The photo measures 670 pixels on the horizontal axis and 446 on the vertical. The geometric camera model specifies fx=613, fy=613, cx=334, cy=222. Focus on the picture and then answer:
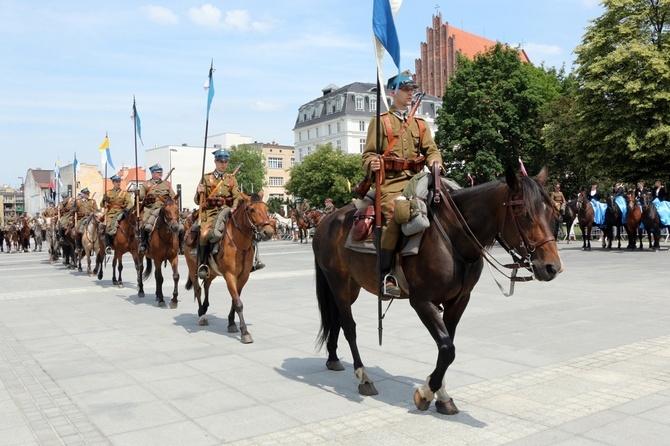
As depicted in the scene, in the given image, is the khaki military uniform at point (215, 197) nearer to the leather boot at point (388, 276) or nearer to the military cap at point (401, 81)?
the military cap at point (401, 81)

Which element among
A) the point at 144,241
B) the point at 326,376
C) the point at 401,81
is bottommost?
the point at 326,376

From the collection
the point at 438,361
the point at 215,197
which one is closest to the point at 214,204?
the point at 215,197

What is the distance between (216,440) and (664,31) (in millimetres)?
40094

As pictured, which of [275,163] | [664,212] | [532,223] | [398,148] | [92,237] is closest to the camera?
[532,223]

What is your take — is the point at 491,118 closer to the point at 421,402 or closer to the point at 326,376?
the point at 326,376

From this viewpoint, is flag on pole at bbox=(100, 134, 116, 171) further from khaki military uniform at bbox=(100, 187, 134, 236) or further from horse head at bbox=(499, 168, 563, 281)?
horse head at bbox=(499, 168, 563, 281)

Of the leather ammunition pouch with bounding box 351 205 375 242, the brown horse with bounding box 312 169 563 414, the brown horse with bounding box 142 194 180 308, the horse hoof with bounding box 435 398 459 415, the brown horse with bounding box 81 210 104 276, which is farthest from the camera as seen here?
the brown horse with bounding box 81 210 104 276

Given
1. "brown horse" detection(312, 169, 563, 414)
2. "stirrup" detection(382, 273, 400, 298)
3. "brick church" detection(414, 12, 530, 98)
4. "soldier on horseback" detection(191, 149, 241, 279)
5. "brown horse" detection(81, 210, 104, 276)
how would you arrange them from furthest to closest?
"brick church" detection(414, 12, 530, 98)
"brown horse" detection(81, 210, 104, 276)
"soldier on horseback" detection(191, 149, 241, 279)
"stirrup" detection(382, 273, 400, 298)
"brown horse" detection(312, 169, 563, 414)

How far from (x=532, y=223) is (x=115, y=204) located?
15.2 m

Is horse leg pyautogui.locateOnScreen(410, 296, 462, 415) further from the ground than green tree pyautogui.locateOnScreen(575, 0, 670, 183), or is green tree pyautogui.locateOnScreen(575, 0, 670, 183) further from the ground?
green tree pyautogui.locateOnScreen(575, 0, 670, 183)

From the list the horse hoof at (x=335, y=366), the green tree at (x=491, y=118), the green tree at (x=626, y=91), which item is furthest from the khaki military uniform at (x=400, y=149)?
the green tree at (x=491, y=118)

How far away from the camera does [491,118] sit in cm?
4619

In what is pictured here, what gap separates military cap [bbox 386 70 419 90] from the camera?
627 cm

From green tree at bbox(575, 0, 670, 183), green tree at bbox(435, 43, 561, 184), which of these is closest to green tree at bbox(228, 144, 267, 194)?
green tree at bbox(435, 43, 561, 184)
